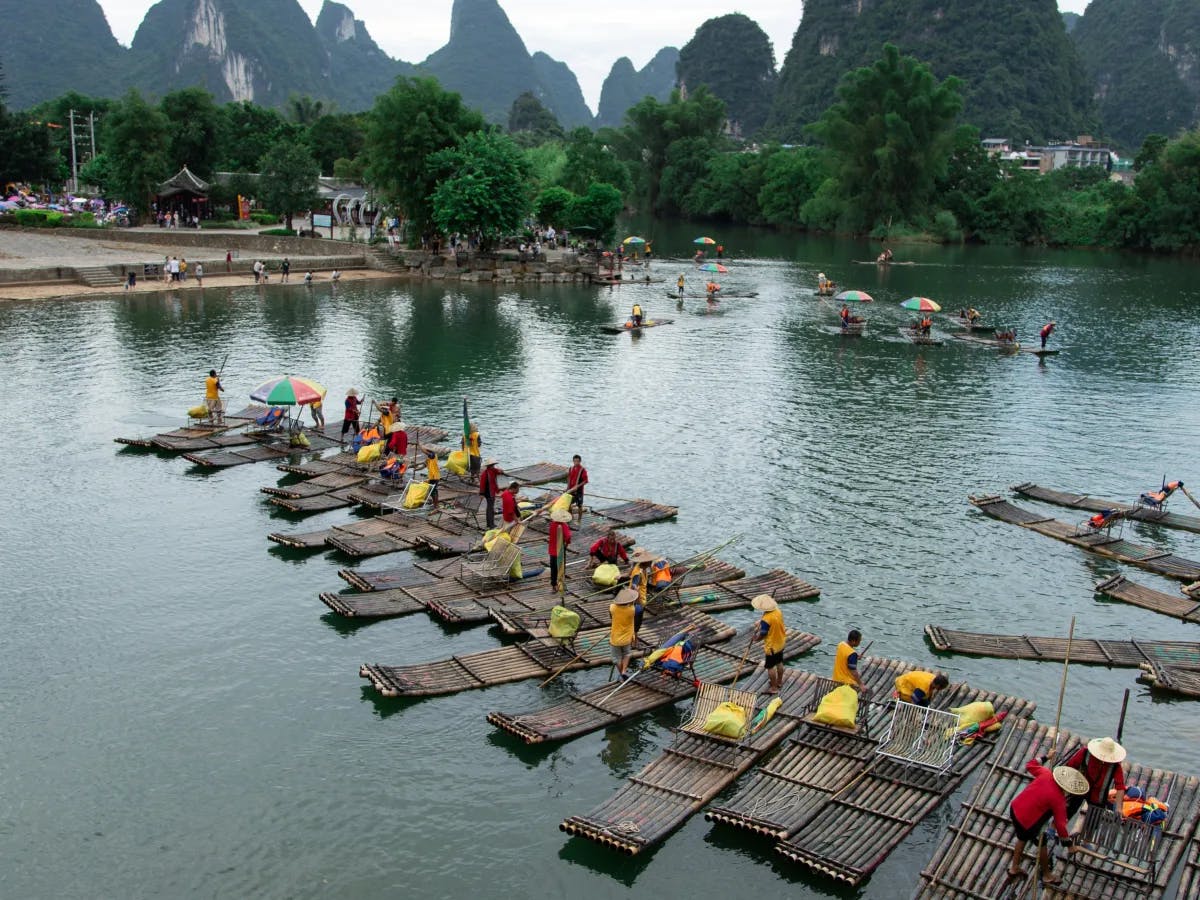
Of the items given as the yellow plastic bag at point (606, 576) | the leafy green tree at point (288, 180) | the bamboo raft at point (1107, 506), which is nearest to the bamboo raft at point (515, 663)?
the yellow plastic bag at point (606, 576)

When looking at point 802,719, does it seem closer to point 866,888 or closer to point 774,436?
point 866,888

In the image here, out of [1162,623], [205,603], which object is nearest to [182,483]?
[205,603]

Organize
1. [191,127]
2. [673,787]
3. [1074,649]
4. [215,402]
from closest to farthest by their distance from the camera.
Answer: [673,787] → [1074,649] → [215,402] → [191,127]

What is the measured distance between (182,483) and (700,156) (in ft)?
382

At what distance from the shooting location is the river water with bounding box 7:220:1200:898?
494 inches

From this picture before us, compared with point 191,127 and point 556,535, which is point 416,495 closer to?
point 556,535

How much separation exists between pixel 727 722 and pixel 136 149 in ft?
237

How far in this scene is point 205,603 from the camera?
1873 cm

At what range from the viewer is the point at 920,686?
47.6ft

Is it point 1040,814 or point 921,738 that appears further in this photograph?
point 921,738

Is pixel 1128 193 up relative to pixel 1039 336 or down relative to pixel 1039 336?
up

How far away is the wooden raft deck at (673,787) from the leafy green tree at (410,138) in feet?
181

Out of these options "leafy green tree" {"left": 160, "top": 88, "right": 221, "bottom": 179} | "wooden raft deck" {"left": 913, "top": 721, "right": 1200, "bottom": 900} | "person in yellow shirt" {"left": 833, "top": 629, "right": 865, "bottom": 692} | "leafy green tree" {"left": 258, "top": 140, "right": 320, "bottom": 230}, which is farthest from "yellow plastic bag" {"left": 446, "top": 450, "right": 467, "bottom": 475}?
"leafy green tree" {"left": 160, "top": 88, "right": 221, "bottom": 179}

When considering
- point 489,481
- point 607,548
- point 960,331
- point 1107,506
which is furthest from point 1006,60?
point 607,548
